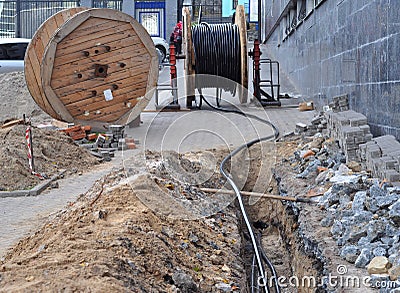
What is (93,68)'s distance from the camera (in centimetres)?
1214

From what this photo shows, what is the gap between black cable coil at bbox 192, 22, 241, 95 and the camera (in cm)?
1506

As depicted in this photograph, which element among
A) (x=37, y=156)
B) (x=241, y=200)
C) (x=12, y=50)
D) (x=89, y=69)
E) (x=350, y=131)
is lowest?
(x=241, y=200)

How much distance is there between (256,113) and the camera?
48.1 feet

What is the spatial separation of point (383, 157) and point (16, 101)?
13.2 meters

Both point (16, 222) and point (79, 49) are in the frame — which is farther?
point (79, 49)

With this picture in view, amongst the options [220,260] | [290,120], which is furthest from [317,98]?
[220,260]

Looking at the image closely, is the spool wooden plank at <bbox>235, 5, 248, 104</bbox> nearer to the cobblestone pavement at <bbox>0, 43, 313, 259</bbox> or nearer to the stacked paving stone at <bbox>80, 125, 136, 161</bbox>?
the cobblestone pavement at <bbox>0, 43, 313, 259</bbox>

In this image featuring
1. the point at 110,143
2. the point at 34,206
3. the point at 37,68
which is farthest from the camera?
the point at 37,68

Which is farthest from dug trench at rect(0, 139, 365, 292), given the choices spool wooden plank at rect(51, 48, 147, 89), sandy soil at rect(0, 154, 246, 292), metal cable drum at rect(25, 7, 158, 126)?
spool wooden plank at rect(51, 48, 147, 89)

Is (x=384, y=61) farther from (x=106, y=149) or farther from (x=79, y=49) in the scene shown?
(x=79, y=49)

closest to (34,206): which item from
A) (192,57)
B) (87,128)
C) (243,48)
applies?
(87,128)

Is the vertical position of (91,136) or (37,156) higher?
(91,136)

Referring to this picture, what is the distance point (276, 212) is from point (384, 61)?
8.05 feet

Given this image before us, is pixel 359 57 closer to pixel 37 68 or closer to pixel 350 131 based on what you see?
pixel 350 131
